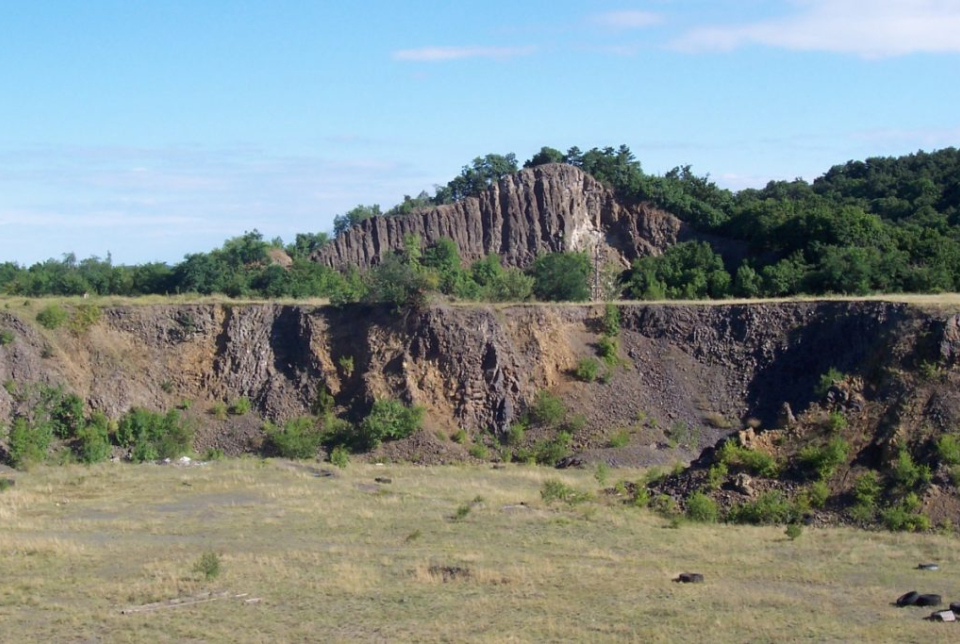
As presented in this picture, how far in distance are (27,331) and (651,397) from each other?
21408 millimetres

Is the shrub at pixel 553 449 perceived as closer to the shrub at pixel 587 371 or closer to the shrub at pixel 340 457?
the shrub at pixel 587 371

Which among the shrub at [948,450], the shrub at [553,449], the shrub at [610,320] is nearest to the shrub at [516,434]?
the shrub at [553,449]

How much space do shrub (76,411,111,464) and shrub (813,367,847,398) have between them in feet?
72.4

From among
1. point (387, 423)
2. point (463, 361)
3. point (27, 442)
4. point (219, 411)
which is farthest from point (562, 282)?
point (27, 442)

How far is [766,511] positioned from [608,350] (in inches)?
615

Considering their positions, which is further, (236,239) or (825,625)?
(236,239)

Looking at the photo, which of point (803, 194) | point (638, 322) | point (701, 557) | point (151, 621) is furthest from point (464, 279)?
point (151, 621)

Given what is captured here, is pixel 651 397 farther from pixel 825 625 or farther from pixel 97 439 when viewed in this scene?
pixel 825 625

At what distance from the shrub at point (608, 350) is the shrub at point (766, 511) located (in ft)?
48.4

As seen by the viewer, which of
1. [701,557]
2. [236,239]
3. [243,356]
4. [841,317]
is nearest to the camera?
[701,557]

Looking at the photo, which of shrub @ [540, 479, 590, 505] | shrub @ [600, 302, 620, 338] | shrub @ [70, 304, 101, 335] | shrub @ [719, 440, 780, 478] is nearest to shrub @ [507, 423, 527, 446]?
shrub @ [600, 302, 620, 338]

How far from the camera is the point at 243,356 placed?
43.4 meters

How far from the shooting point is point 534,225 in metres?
69.2

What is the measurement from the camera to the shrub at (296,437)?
130 ft
